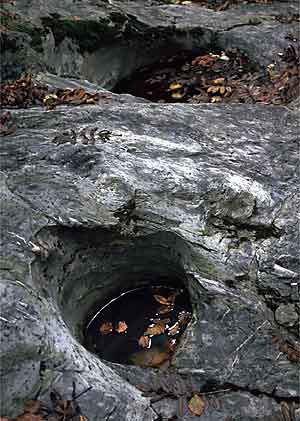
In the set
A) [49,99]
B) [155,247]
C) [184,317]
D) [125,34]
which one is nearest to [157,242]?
[155,247]

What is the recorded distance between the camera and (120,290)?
5668 millimetres

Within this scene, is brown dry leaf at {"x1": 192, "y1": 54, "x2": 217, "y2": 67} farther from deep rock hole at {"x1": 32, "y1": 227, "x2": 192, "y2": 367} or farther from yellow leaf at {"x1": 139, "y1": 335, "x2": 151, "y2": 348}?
yellow leaf at {"x1": 139, "y1": 335, "x2": 151, "y2": 348}

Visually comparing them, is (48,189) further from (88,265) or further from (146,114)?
(146,114)

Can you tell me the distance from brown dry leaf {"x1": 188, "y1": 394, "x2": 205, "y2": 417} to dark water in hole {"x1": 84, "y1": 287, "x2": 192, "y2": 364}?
32.6 inches

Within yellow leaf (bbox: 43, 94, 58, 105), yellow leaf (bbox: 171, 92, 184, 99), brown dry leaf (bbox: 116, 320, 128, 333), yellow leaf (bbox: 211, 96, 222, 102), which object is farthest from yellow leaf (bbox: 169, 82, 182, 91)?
brown dry leaf (bbox: 116, 320, 128, 333)

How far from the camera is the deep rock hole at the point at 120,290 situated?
4.88 m

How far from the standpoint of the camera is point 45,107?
19.3 feet

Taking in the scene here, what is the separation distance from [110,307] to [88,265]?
60cm

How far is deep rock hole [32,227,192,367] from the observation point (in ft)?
16.0

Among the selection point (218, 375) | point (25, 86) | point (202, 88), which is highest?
point (25, 86)

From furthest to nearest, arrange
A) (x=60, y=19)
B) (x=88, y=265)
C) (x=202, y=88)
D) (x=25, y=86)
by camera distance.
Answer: (x=202, y=88), (x=60, y=19), (x=25, y=86), (x=88, y=265)

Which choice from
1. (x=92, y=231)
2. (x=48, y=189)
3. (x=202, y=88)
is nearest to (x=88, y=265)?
(x=92, y=231)

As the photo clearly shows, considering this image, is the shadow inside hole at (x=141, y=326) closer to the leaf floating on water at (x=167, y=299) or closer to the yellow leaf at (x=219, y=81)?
the leaf floating on water at (x=167, y=299)

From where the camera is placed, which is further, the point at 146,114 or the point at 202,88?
the point at 202,88
